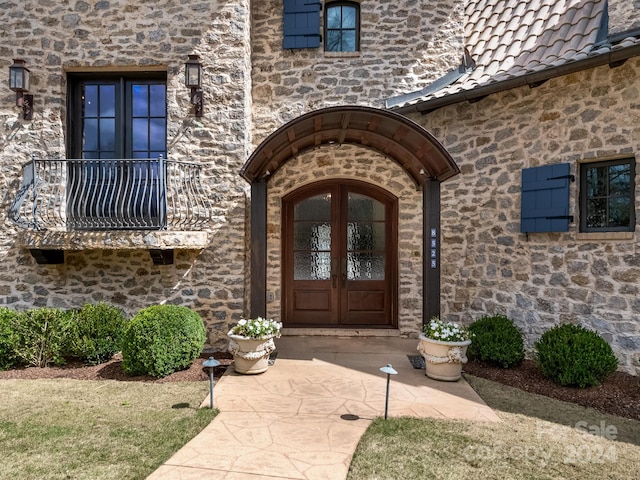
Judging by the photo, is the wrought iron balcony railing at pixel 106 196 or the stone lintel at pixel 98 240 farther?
the wrought iron balcony railing at pixel 106 196

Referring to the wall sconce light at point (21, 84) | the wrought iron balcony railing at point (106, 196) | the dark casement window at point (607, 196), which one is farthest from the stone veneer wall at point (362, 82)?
the wall sconce light at point (21, 84)

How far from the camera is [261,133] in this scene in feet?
24.3

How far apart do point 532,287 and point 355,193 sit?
11.1 feet

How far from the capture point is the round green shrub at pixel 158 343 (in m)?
5.25

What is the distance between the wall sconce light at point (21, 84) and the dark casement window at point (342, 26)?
16.4ft

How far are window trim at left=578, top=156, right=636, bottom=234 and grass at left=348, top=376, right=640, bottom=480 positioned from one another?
8.01 feet

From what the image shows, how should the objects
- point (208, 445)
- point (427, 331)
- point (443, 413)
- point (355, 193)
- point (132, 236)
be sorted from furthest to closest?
point (355, 193) → point (132, 236) → point (427, 331) → point (443, 413) → point (208, 445)

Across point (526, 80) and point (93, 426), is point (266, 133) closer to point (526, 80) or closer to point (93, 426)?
point (526, 80)

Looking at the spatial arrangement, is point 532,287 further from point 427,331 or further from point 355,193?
point 355,193

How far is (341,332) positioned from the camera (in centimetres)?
741

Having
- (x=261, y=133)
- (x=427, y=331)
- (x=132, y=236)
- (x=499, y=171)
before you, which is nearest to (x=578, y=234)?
(x=499, y=171)

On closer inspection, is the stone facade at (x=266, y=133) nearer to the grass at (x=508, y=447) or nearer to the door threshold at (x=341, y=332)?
the door threshold at (x=341, y=332)

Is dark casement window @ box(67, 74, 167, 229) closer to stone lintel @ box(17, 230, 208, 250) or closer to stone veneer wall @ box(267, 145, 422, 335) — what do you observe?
stone lintel @ box(17, 230, 208, 250)

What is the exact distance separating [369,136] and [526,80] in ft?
7.58
